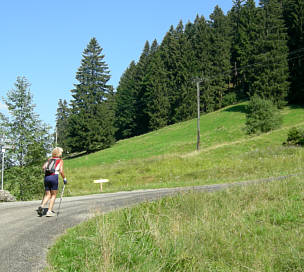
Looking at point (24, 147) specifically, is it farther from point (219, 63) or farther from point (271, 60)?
point (219, 63)

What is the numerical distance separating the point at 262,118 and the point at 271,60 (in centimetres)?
1913

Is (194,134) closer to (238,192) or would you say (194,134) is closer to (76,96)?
(76,96)

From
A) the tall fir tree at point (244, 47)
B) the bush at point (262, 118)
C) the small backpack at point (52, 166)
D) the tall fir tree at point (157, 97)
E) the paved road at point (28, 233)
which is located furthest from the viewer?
the tall fir tree at point (157, 97)

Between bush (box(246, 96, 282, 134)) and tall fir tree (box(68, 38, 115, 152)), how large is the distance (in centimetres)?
2901

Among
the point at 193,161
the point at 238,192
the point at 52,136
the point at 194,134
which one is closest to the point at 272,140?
the point at 193,161

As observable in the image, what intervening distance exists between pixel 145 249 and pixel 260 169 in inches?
765

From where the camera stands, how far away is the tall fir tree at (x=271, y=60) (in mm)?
53312

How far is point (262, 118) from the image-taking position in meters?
40.2

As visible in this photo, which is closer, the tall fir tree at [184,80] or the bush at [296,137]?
the bush at [296,137]

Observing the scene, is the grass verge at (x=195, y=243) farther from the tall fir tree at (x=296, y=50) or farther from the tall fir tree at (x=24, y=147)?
the tall fir tree at (x=296, y=50)

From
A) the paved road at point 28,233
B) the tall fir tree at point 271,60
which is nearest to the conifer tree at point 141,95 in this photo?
the tall fir tree at point 271,60

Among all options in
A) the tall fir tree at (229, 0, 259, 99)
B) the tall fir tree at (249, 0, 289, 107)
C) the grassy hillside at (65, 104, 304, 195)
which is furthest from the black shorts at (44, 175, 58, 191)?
the tall fir tree at (229, 0, 259, 99)

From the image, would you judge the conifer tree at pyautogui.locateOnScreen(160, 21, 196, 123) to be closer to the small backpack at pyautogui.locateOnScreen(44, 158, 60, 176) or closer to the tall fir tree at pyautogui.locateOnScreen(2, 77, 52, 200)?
the tall fir tree at pyautogui.locateOnScreen(2, 77, 52, 200)

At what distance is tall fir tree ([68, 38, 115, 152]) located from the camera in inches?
2351
